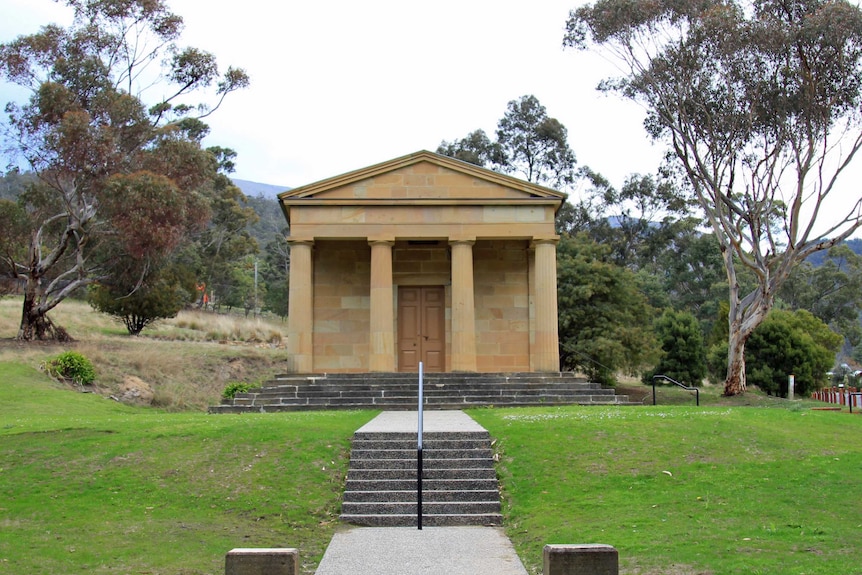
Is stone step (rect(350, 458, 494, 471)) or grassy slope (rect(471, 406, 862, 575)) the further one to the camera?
stone step (rect(350, 458, 494, 471))

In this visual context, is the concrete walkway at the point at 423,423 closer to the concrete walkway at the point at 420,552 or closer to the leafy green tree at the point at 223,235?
the concrete walkway at the point at 420,552

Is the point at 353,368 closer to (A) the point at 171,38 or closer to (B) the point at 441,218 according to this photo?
(B) the point at 441,218

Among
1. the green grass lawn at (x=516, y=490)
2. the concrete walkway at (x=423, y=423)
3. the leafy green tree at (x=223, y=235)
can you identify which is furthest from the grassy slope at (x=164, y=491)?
the leafy green tree at (x=223, y=235)

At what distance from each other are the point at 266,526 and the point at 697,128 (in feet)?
74.3

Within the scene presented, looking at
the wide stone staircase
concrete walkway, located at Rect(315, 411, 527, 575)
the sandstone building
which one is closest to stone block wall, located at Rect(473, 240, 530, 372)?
the sandstone building

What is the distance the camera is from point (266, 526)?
360 inches

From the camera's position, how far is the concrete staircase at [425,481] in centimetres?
990

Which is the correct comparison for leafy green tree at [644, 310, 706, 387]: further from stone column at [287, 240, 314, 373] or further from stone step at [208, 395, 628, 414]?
stone column at [287, 240, 314, 373]

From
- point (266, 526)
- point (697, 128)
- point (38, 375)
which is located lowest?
point (266, 526)

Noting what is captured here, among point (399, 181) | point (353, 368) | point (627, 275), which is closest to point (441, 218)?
point (399, 181)

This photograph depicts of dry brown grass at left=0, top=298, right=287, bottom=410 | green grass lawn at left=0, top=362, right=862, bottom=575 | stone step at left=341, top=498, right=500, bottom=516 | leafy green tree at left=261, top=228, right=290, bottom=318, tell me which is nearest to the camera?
green grass lawn at left=0, top=362, right=862, bottom=575

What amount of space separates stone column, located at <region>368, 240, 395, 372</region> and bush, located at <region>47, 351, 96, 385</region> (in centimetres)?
865

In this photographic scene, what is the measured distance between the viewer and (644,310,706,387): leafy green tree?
120 ft

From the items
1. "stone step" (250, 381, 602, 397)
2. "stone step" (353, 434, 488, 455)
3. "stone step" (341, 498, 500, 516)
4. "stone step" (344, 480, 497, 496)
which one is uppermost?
"stone step" (250, 381, 602, 397)
